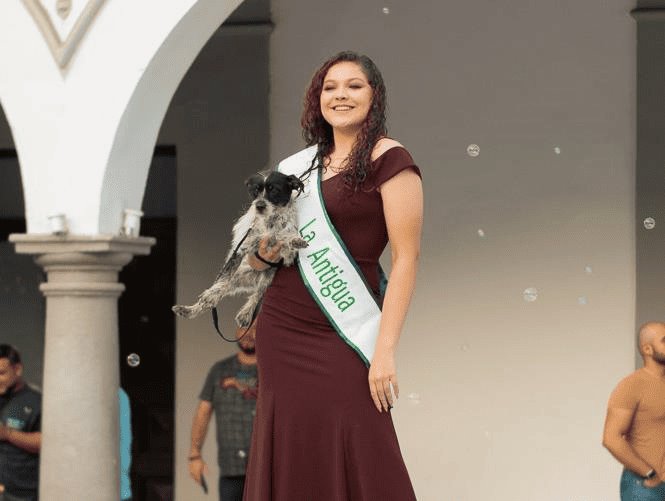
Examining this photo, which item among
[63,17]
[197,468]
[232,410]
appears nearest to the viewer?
[63,17]

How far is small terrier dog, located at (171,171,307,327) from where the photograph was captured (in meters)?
3.86

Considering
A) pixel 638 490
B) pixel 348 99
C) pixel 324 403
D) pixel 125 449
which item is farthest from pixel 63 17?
pixel 638 490

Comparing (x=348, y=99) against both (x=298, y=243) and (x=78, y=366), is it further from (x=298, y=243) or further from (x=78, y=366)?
(x=78, y=366)

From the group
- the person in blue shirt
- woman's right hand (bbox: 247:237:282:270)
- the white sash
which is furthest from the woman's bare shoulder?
the person in blue shirt

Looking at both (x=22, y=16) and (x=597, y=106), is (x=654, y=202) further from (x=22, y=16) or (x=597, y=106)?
(x=22, y=16)

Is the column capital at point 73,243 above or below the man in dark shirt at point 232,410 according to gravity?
above

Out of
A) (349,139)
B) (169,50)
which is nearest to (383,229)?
(349,139)

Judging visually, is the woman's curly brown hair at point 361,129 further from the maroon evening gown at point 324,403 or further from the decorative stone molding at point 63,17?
the decorative stone molding at point 63,17

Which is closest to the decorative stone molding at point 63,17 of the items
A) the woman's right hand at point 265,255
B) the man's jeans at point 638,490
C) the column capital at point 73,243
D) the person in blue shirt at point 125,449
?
the column capital at point 73,243

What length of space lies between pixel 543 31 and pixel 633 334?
172cm

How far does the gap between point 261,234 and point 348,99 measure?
15.7 inches

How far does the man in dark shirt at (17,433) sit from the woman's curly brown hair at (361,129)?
431 centimetres

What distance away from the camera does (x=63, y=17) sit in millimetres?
6680

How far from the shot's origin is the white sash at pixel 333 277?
3883 mm
